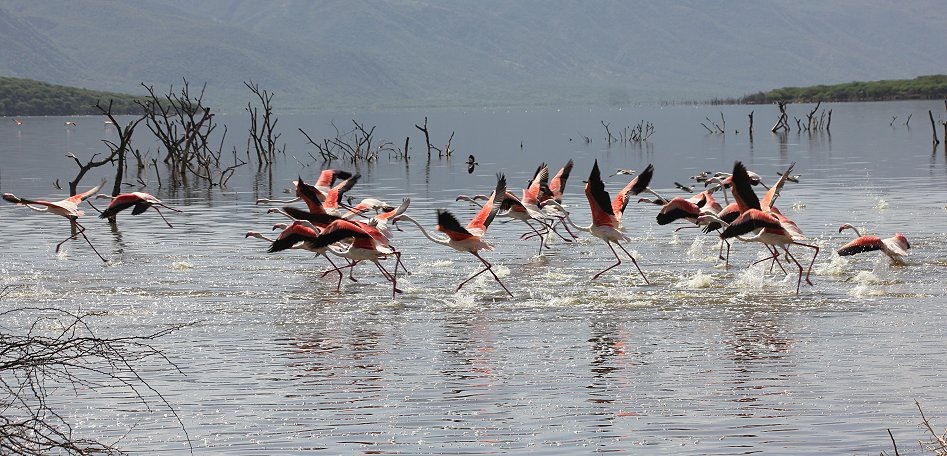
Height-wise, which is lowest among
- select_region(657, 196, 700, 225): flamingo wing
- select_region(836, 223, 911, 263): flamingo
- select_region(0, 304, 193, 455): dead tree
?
select_region(0, 304, 193, 455): dead tree

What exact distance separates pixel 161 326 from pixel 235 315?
87 cm

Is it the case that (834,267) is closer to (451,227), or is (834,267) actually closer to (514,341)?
(451,227)

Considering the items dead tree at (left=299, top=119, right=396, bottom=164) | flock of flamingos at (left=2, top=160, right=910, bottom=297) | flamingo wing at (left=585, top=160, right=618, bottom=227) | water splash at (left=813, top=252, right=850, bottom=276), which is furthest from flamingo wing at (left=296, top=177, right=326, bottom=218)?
dead tree at (left=299, top=119, right=396, bottom=164)

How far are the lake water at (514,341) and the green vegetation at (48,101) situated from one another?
118 m

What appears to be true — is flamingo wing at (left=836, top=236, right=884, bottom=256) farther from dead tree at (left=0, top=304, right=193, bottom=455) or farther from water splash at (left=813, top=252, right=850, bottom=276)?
dead tree at (left=0, top=304, right=193, bottom=455)

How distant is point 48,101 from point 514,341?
446ft

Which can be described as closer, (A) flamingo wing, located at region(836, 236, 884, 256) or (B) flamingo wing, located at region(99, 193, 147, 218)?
(A) flamingo wing, located at region(836, 236, 884, 256)

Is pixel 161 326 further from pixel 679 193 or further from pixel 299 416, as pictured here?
pixel 679 193

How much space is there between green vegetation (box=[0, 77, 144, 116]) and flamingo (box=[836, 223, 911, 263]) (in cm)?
12543

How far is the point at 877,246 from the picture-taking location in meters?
16.0

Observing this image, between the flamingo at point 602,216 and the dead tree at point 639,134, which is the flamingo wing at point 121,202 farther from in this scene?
the dead tree at point 639,134

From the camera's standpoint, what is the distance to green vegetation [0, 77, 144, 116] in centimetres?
13638

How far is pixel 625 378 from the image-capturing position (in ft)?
35.4

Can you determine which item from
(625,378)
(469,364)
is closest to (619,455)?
(625,378)
